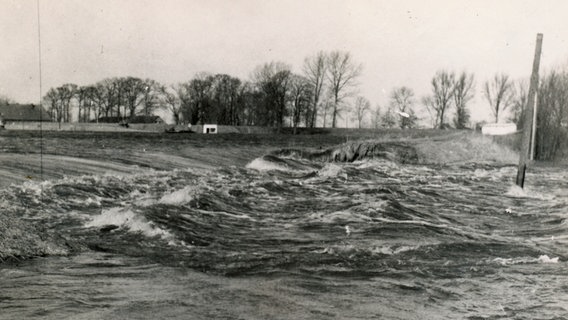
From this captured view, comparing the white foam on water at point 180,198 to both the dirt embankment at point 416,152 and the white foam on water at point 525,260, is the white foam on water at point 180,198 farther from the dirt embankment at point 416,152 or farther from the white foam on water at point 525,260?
the dirt embankment at point 416,152

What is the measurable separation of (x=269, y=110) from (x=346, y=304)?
8906 cm

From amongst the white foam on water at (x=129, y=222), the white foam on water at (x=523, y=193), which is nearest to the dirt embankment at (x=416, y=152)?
A: the white foam on water at (x=523, y=193)

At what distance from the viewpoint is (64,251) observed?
24.7 feet

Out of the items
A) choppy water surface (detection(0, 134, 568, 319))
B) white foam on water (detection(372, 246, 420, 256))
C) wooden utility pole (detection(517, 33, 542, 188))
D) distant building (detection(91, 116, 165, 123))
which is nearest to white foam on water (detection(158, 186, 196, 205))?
choppy water surface (detection(0, 134, 568, 319))

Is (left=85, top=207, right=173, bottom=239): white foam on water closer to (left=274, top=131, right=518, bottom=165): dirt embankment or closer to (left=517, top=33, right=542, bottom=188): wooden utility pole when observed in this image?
(left=517, top=33, right=542, bottom=188): wooden utility pole

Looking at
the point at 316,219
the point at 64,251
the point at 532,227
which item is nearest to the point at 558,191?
the point at 532,227

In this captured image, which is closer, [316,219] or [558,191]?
[316,219]

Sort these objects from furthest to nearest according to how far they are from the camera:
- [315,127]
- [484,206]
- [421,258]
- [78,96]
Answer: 1. [78,96]
2. [315,127]
3. [484,206]
4. [421,258]

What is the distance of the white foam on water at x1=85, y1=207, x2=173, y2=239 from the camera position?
9414mm

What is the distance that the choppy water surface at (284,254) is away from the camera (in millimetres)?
5457

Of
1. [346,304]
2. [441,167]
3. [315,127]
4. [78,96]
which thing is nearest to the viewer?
[346,304]

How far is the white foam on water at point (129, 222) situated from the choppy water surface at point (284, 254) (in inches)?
1.4

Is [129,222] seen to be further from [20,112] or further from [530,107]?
[20,112]

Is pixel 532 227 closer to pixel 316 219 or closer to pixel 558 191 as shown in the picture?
pixel 316 219
